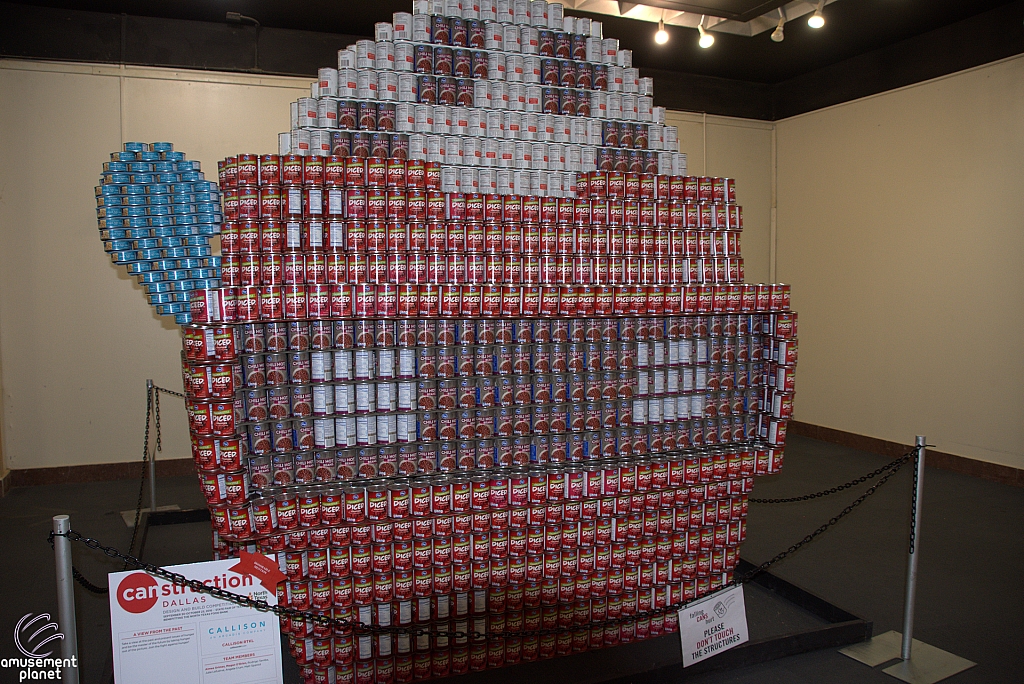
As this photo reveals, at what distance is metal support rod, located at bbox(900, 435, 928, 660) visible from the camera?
3.49m

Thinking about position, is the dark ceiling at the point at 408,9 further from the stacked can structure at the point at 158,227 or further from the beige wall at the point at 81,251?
the stacked can structure at the point at 158,227

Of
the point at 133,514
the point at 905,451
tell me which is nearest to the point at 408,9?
the point at 133,514

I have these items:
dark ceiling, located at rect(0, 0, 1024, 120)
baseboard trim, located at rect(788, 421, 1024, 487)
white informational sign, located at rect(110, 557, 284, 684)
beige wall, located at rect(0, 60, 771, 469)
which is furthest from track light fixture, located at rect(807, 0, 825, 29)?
white informational sign, located at rect(110, 557, 284, 684)

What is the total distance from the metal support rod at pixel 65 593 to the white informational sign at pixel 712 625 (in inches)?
92.3

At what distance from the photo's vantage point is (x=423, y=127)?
379 centimetres

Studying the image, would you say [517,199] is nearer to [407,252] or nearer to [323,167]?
[407,252]

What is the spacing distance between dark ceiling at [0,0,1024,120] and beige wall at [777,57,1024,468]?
277 millimetres

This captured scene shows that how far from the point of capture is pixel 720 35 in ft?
22.9

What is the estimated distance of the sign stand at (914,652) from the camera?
136 inches

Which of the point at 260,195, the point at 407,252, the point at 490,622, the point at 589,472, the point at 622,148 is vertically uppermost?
the point at 622,148

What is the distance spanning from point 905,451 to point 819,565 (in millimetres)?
3085

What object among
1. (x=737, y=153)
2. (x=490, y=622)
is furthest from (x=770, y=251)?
(x=490, y=622)

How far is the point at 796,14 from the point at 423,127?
4276 mm

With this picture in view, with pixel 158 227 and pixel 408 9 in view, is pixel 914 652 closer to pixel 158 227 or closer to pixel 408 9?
pixel 158 227
